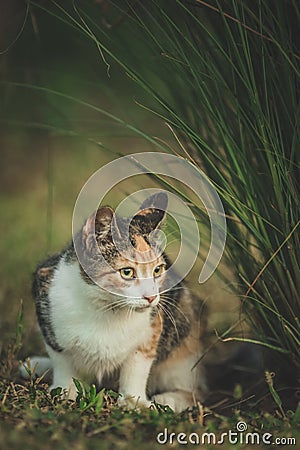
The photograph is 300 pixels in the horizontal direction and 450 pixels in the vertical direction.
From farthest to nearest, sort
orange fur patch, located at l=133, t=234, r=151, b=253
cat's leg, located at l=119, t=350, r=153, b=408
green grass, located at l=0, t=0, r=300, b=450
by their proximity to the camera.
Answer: cat's leg, located at l=119, t=350, r=153, b=408
orange fur patch, located at l=133, t=234, r=151, b=253
green grass, located at l=0, t=0, r=300, b=450

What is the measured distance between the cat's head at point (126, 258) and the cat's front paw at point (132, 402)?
0.29 metres

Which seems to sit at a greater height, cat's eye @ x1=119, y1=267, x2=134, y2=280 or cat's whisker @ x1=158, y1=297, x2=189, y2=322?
cat's eye @ x1=119, y1=267, x2=134, y2=280

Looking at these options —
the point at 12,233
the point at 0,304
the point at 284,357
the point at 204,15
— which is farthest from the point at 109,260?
the point at 12,233

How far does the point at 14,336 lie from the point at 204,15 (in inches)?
56.4

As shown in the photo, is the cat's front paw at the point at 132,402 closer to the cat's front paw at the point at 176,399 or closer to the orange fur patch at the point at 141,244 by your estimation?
the cat's front paw at the point at 176,399

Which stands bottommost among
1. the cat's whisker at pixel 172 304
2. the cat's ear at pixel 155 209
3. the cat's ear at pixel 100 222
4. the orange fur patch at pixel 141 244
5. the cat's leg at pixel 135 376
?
the cat's leg at pixel 135 376

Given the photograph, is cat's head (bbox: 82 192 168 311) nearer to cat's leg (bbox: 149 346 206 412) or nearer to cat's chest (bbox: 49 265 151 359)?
cat's chest (bbox: 49 265 151 359)

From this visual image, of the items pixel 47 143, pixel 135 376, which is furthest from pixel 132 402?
pixel 47 143

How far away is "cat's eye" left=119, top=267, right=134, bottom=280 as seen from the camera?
88.7 inches

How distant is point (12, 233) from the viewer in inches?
171

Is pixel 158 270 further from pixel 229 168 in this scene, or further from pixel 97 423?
pixel 97 423

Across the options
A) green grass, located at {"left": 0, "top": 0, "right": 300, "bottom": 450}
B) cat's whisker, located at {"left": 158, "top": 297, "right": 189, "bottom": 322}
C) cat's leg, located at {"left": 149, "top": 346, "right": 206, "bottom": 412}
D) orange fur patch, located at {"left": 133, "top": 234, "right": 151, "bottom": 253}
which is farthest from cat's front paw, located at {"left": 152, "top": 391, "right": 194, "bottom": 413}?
orange fur patch, located at {"left": 133, "top": 234, "right": 151, "bottom": 253}

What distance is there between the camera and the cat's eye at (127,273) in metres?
2.25

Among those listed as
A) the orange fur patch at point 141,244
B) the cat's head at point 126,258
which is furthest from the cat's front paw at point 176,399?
the orange fur patch at point 141,244
